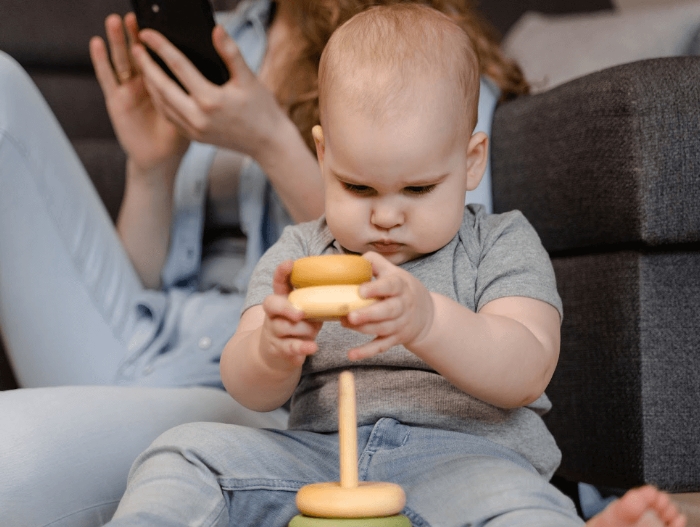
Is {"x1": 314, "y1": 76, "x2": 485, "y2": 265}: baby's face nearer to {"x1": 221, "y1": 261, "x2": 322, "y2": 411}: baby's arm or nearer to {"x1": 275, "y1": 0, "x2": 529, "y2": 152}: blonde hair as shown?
{"x1": 221, "y1": 261, "x2": 322, "y2": 411}: baby's arm

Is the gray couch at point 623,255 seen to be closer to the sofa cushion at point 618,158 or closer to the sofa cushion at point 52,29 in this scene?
the sofa cushion at point 618,158

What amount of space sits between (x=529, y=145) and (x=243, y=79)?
16.6 inches

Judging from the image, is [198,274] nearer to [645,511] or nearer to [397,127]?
[397,127]

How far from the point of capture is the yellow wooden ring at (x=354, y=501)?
53cm

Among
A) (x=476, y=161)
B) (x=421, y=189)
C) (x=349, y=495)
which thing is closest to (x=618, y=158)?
(x=476, y=161)

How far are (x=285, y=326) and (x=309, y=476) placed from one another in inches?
6.9

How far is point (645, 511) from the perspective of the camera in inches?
19.7

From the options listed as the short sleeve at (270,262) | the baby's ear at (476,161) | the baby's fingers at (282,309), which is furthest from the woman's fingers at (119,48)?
Result: the baby's fingers at (282,309)

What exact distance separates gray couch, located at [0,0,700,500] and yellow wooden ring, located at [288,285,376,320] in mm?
514

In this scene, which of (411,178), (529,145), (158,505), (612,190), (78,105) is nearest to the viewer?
(158,505)

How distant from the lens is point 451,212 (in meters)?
0.72

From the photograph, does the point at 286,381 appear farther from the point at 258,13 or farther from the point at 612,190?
the point at 258,13

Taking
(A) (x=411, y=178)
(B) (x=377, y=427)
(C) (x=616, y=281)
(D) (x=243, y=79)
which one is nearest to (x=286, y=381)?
(B) (x=377, y=427)

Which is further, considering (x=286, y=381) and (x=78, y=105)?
(x=78, y=105)
